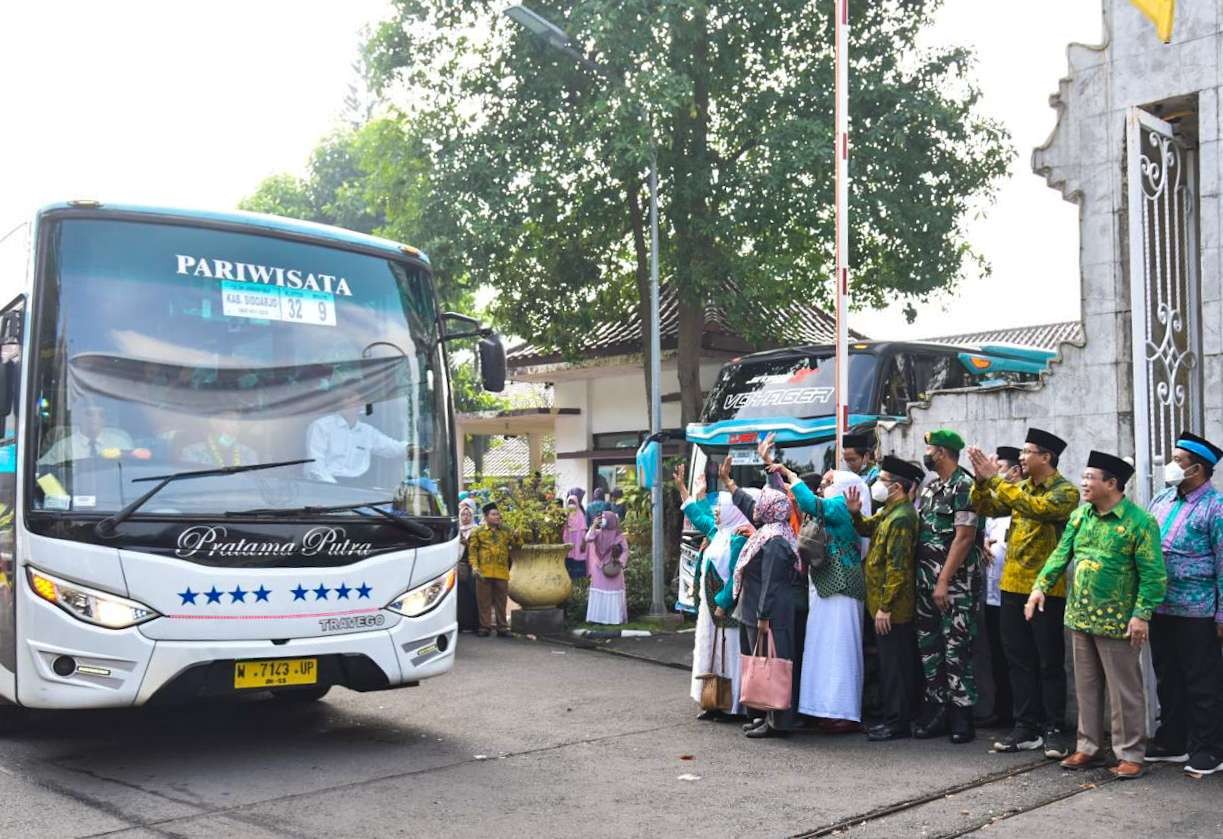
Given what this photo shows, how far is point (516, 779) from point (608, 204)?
10.8m

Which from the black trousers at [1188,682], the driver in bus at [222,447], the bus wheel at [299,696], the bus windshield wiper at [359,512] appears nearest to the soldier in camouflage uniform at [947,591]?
the black trousers at [1188,682]

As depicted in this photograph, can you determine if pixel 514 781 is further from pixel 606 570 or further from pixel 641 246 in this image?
pixel 641 246

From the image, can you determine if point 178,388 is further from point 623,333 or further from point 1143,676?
point 623,333

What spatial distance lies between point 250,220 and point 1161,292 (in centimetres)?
578

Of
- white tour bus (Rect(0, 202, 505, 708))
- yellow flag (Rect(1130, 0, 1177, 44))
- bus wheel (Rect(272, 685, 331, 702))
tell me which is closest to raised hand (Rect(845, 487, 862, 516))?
white tour bus (Rect(0, 202, 505, 708))

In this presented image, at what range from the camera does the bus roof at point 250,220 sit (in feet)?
23.2

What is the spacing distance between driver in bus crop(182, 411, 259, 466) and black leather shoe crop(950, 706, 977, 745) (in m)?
4.53

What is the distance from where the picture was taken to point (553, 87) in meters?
15.8

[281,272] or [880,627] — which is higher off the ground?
[281,272]

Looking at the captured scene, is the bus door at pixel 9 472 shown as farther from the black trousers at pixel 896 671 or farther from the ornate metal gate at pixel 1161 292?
the ornate metal gate at pixel 1161 292

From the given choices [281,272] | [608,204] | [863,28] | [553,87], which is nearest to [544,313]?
[608,204]

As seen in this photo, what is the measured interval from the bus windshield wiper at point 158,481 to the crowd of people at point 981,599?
3.17m

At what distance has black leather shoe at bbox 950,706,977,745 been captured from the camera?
7766 mm

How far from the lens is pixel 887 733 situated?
7.95 metres
